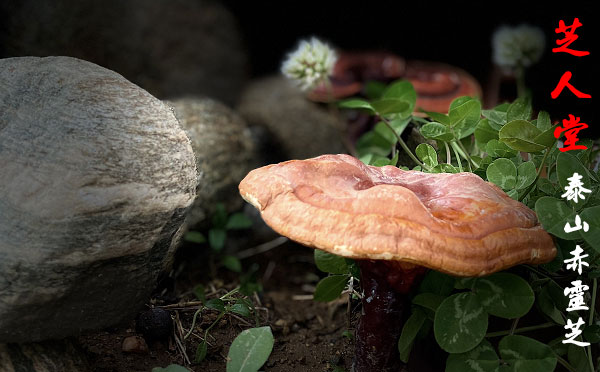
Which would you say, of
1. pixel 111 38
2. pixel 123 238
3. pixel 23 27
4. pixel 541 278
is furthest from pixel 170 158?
pixel 111 38

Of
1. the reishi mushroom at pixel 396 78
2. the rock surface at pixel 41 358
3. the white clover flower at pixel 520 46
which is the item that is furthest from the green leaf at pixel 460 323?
the reishi mushroom at pixel 396 78

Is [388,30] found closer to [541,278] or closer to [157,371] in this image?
[541,278]

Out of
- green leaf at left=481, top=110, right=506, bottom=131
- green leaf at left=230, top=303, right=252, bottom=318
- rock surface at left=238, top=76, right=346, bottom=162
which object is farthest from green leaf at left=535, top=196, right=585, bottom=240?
rock surface at left=238, top=76, right=346, bottom=162

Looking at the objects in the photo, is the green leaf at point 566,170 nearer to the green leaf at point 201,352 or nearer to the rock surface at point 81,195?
the rock surface at point 81,195

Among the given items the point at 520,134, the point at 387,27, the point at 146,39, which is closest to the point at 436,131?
the point at 520,134

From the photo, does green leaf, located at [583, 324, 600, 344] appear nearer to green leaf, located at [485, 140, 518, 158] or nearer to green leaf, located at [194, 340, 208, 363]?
green leaf, located at [485, 140, 518, 158]
